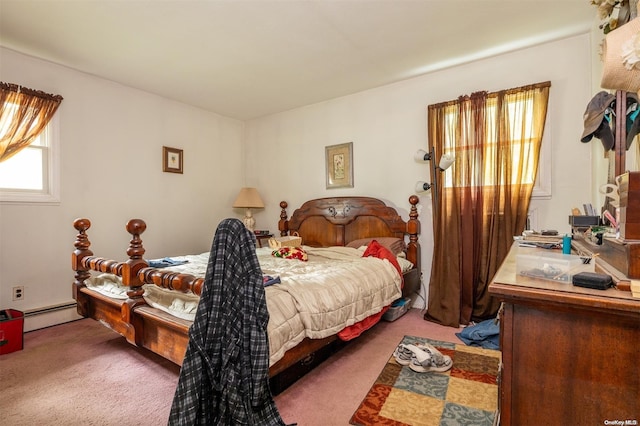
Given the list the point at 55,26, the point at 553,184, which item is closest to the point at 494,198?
the point at 553,184

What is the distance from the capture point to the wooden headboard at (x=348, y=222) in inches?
132

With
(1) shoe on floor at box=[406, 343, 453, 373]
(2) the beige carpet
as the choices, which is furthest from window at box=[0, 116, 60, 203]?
(1) shoe on floor at box=[406, 343, 453, 373]

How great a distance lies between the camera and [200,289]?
60.9 inches

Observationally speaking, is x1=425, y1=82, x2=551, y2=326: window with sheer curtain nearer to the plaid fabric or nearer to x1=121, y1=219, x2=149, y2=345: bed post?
the plaid fabric

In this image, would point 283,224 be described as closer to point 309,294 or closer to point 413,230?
point 413,230

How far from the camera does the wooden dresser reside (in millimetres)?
751

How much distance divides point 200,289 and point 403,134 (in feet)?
9.41

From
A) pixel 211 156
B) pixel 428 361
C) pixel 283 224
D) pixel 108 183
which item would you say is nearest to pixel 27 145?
pixel 108 183

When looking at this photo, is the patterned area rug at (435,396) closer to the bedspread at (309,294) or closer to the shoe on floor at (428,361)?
A: the shoe on floor at (428,361)

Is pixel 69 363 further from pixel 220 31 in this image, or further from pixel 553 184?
pixel 553 184

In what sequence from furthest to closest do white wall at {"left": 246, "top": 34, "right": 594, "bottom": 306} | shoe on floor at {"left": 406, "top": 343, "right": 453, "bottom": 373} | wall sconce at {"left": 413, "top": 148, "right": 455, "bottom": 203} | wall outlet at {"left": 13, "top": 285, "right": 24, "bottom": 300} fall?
wall sconce at {"left": 413, "top": 148, "right": 455, "bottom": 203} < wall outlet at {"left": 13, "top": 285, "right": 24, "bottom": 300} < white wall at {"left": 246, "top": 34, "right": 594, "bottom": 306} < shoe on floor at {"left": 406, "top": 343, "right": 453, "bottom": 373}

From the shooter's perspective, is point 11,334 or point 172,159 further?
point 172,159

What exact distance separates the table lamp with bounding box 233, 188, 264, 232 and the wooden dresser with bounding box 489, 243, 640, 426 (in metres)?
3.99

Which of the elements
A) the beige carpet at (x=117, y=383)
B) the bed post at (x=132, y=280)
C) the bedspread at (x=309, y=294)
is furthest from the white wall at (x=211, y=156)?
the bed post at (x=132, y=280)
